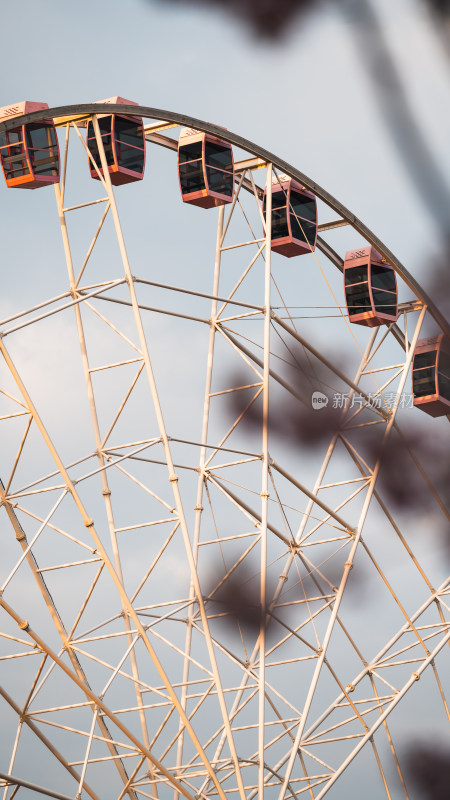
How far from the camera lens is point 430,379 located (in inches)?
1133

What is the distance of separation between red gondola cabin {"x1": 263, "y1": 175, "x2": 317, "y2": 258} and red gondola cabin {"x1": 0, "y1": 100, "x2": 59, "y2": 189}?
21.1ft

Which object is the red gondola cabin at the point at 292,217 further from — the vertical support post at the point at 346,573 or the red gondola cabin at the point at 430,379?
the red gondola cabin at the point at 430,379

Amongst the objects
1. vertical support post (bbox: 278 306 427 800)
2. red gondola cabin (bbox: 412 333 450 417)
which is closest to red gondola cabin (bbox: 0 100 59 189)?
vertical support post (bbox: 278 306 427 800)

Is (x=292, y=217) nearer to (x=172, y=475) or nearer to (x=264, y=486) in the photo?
(x=264, y=486)

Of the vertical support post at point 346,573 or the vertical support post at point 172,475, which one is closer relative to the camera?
the vertical support post at point 172,475

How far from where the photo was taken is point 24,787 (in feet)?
52.5

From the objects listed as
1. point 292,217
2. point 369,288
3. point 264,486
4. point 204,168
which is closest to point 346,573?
point 264,486

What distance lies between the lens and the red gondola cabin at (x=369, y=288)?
27172 millimetres

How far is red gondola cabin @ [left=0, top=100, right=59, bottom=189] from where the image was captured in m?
19.5

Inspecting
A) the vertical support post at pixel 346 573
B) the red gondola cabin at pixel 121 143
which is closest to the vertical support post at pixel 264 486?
the vertical support post at pixel 346 573

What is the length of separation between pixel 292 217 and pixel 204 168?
350 cm

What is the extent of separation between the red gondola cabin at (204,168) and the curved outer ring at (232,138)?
0.95 ft

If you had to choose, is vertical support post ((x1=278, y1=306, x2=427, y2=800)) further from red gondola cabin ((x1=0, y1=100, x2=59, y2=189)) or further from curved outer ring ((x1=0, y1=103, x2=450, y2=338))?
red gondola cabin ((x1=0, y1=100, x2=59, y2=189))

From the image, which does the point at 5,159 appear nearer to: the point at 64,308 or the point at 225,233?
the point at 64,308
